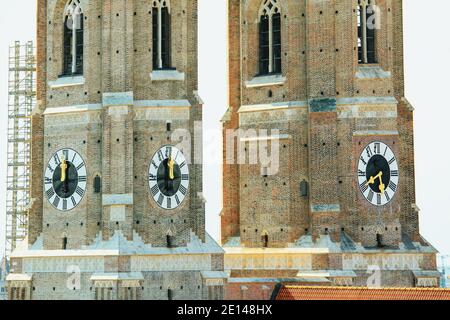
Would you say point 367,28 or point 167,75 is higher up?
point 367,28

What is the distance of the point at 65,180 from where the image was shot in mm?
57438

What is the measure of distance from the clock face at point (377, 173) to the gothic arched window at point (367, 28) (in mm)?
3803

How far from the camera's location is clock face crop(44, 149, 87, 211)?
5722 centimetres

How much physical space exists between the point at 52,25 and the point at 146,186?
24.8 ft

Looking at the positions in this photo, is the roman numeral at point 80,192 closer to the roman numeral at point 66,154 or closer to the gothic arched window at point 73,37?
the roman numeral at point 66,154

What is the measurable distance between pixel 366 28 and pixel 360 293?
1341cm

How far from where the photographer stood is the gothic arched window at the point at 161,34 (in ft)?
190

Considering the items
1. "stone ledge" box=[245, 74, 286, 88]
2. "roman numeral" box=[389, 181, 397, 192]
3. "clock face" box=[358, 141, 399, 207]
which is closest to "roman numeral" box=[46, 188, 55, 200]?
"stone ledge" box=[245, 74, 286, 88]

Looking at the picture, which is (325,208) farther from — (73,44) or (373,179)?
(73,44)

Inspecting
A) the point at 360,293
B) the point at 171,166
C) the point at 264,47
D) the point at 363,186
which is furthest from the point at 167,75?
the point at 360,293
